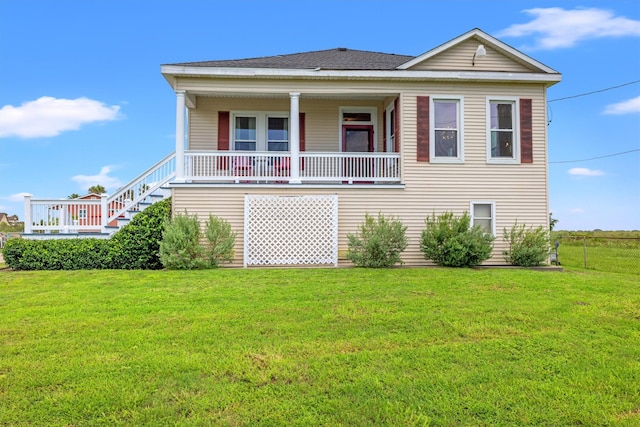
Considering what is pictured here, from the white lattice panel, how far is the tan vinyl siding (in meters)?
4.81

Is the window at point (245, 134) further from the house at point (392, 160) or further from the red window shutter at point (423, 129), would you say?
the red window shutter at point (423, 129)

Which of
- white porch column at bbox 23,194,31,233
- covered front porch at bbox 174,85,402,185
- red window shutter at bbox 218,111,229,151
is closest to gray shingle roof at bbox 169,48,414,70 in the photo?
covered front porch at bbox 174,85,402,185

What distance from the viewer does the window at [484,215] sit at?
10836mm

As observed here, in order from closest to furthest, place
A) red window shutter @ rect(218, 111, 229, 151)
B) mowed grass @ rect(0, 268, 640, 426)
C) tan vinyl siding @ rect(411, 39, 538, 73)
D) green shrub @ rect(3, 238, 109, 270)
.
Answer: mowed grass @ rect(0, 268, 640, 426) → green shrub @ rect(3, 238, 109, 270) → tan vinyl siding @ rect(411, 39, 538, 73) → red window shutter @ rect(218, 111, 229, 151)

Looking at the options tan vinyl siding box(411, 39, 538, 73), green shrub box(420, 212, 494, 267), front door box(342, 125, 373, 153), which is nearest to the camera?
green shrub box(420, 212, 494, 267)

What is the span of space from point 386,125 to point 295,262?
5.20m

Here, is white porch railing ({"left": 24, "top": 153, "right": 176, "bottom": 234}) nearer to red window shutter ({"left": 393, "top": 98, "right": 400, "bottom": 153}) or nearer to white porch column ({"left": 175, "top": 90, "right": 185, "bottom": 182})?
white porch column ({"left": 175, "top": 90, "right": 185, "bottom": 182})

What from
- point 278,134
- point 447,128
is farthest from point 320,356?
point 278,134

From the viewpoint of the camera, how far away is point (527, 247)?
10344 mm

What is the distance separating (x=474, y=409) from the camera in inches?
109

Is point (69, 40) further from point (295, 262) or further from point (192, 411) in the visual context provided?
point (192, 411)

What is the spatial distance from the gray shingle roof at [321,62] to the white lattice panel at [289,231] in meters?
3.60

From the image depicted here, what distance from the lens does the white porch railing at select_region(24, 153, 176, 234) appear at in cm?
1049

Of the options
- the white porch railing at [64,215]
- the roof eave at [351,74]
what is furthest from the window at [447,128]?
the white porch railing at [64,215]
